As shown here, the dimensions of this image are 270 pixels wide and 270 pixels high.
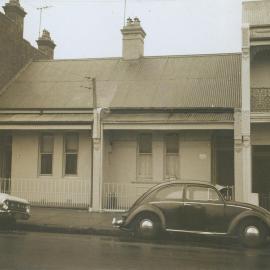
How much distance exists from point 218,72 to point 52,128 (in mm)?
7059

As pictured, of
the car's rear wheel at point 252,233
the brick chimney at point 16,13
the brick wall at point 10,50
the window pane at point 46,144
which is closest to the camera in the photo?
the car's rear wheel at point 252,233

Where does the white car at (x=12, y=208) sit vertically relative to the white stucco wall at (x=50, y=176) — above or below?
below

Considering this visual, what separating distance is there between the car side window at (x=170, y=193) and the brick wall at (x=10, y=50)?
11.4 metres

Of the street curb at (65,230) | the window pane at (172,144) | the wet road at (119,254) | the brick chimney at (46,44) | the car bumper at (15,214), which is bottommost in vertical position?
the wet road at (119,254)

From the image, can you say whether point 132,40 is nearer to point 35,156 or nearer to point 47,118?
point 47,118

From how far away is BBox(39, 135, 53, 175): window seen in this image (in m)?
19.4

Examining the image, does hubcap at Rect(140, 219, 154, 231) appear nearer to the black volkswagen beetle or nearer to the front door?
the black volkswagen beetle

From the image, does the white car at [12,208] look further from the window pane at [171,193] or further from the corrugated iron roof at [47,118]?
the corrugated iron roof at [47,118]

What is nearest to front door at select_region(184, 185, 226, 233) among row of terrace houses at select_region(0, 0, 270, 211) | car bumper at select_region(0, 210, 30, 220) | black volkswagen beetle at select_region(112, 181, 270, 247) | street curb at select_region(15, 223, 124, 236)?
black volkswagen beetle at select_region(112, 181, 270, 247)

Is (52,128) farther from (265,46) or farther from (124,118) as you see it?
(265,46)

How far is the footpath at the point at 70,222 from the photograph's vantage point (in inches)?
522

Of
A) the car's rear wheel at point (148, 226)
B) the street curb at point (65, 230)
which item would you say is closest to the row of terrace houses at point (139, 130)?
the street curb at point (65, 230)

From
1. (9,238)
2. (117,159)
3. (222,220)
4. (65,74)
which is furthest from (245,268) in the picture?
(65,74)

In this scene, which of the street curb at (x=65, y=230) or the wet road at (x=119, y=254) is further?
the street curb at (x=65, y=230)
